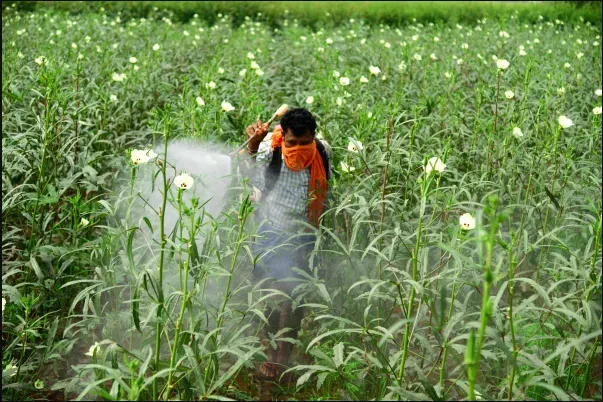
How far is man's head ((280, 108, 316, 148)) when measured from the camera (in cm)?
317

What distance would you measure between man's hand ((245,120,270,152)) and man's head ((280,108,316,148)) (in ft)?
0.50

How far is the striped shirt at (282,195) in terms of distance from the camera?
3207mm

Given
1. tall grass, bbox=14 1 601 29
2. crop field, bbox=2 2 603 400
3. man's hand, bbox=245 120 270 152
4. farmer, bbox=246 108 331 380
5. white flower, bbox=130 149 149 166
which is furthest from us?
tall grass, bbox=14 1 601 29

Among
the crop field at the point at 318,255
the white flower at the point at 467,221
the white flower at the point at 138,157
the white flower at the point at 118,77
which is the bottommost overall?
the crop field at the point at 318,255

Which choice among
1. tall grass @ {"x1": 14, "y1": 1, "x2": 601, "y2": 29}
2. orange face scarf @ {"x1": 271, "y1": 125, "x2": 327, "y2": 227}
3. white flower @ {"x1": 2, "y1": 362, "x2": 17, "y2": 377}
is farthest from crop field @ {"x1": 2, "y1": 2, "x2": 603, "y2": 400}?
tall grass @ {"x1": 14, "y1": 1, "x2": 601, "y2": 29}

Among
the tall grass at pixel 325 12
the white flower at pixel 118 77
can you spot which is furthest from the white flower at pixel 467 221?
the tall grass at pixel 325 12

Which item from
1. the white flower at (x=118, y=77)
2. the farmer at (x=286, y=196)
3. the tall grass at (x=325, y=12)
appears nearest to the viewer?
the farmer at (x=286, y=196)

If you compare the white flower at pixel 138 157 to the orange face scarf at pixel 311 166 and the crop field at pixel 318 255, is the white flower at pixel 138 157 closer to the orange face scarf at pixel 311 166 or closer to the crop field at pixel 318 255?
the crop field at pixel 318 255

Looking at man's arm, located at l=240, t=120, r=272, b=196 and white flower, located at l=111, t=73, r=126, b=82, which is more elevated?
white flower, located at l=111, t=73, r=126, b=82

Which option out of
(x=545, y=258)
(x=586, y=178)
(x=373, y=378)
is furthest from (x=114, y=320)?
(x=586, y=178)

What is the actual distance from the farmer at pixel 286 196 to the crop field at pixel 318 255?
0.08 m

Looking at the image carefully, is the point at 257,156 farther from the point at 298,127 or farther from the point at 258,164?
the point at 298,127

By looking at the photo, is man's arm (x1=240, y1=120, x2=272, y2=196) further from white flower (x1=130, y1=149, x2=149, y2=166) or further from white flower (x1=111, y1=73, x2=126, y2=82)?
white flower (x1=111, y1=73, x2=126, y2=82)

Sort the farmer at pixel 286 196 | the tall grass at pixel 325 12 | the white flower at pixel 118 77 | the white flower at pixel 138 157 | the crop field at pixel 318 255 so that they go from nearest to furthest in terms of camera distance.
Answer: the crop field at pixel 318 255, the white flower at pixel 138 157, the farmer at pixel 286 196, the white flower at pixel 118 77, the tall grass at pixel 325 12
